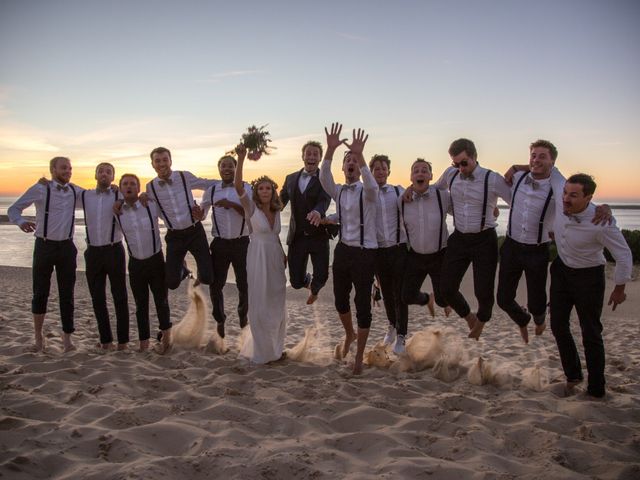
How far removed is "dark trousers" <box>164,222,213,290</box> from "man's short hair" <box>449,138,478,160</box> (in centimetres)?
310

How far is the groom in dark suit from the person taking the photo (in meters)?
6.16

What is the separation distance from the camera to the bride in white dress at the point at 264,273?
19.9 ft

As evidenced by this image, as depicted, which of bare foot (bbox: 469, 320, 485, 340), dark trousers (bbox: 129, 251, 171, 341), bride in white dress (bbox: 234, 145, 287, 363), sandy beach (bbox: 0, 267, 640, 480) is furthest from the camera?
dark trousers (bbox: 129, 251, 171, 341)

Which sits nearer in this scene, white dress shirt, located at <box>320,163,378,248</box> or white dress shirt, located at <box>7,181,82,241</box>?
white dress shirt, located at <box>320,163,378,248</box>

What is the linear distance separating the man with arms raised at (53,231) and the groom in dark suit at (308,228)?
8.47 ft

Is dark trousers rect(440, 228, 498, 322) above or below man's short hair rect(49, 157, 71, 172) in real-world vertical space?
below

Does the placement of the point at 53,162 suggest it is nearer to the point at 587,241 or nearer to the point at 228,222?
the point at 228,222

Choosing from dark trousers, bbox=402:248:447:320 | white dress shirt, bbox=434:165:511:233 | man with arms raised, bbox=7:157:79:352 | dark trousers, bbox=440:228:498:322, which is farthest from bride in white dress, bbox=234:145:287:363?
man with arms raised, bbox=7:157:79:352

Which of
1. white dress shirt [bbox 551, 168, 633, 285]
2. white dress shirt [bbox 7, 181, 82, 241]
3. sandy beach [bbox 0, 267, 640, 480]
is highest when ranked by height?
white dress shirt [bbox 7, 181, 82, 241]

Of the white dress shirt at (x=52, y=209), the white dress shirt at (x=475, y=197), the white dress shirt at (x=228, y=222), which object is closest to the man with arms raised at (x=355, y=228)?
the white dress shirt at (x=475, y=197)

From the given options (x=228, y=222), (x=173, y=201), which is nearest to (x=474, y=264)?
(x=228, y=222)

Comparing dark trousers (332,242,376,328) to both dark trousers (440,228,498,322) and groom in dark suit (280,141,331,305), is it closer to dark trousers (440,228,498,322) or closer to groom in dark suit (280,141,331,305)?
groom in dark suit (280,141,331,305)

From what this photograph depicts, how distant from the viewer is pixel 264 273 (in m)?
6.08

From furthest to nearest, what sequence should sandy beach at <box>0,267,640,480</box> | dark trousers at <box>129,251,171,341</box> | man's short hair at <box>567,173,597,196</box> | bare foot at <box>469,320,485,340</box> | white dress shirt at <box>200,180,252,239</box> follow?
white dress shirt at <box>200,180,252,239</box>
dark trousers at <box>129,251,171,341</box>
bare foot at <box>469,320,485,340</box>
man's short hair at <box>567,173,597,196</box>
sandy beach at <box>0,267,640,480</box>
